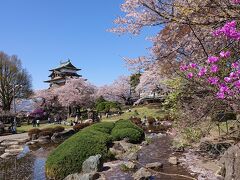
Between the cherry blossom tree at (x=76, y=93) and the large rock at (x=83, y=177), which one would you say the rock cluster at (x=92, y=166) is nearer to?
the large rock at (x=83, y=177)

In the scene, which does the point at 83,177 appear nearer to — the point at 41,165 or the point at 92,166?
the point at 92,166

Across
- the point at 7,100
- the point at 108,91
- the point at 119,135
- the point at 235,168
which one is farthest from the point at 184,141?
the point at 108,91

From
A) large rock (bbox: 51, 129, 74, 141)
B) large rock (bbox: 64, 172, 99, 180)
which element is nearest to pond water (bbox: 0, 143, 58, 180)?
large rock (bbox: 64, 172, 99, 180)

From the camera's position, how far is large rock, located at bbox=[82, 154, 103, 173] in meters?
13.6

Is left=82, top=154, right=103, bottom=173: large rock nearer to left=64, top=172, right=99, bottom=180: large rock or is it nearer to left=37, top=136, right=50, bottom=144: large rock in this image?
left=64, top=172, right=99, bottom=180: large rock

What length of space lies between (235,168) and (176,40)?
551cm

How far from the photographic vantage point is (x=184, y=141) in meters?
12.9

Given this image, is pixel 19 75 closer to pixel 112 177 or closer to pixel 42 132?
pixel 42 132

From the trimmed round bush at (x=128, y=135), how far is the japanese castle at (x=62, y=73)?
47839 millimetres

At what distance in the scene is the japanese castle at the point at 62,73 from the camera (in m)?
70.4

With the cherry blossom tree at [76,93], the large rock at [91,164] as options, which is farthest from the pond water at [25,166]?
the cherry blossom tree at [76,93]

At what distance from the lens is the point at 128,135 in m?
23.3

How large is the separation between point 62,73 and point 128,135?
51.2 meters

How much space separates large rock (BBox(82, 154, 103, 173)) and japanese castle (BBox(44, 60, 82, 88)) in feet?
187
